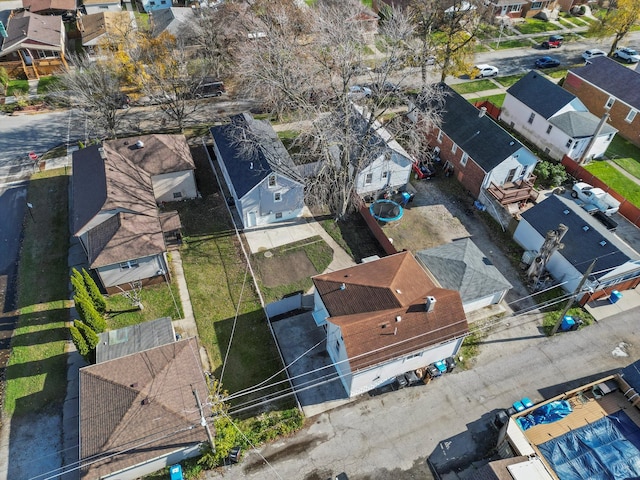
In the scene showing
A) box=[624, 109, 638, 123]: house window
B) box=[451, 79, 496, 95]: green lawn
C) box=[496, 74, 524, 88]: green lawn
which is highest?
box=[624, 109, 638, 123]: house window

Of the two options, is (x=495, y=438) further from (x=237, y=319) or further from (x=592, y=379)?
(x=237, y=319)

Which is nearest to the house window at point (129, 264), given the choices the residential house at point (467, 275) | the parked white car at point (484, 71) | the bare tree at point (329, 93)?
the bare tree at point (329, 93)

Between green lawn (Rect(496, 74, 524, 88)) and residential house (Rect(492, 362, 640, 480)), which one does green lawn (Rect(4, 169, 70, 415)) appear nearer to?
residential house (Rect(492, 362, 640, 480))

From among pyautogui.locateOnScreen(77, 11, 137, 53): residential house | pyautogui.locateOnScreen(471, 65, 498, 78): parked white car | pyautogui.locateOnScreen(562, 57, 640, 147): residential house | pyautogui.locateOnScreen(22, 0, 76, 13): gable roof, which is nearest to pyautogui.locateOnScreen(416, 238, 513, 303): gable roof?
pyautogui.locateOnScreen(562, 57, 640, 147): residential house

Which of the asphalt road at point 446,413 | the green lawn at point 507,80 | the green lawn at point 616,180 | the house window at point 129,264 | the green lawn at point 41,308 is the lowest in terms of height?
the green lawn at point 41,308

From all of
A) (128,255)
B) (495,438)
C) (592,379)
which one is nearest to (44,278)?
(128,255)

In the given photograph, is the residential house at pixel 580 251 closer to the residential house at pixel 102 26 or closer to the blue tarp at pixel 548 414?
the blue tarp at pixel 548 414
